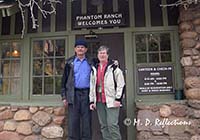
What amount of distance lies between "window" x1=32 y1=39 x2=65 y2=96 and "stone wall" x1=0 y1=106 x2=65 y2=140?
0.51 metres

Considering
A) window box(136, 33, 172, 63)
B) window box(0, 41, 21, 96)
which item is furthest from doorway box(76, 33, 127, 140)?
window box(0, 41, 21, 96)

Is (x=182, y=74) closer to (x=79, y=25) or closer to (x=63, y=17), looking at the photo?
(x=79, y=25)

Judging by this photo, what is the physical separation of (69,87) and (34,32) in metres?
1.74

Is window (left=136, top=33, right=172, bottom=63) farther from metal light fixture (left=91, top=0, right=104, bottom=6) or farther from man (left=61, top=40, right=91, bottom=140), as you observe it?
man (left=61, top=40, right=91, bottom=140)

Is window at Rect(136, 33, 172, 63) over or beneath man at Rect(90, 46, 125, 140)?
over

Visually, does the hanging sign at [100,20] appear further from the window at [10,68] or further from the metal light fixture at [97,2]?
the window at [10,68]

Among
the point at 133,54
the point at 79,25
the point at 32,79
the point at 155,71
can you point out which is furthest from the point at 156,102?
the point at 32,79

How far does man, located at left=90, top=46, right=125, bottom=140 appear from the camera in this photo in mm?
3791

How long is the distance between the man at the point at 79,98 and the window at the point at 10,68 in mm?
1472

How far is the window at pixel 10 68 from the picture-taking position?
5133mm

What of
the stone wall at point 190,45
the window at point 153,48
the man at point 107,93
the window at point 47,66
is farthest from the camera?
the window at point 47,66

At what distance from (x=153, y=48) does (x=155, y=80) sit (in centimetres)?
59

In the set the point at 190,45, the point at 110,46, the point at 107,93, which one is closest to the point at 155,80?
the point at 190,45

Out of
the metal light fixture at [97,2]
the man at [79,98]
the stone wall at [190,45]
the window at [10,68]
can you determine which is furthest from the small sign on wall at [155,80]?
the window at [10,68]
